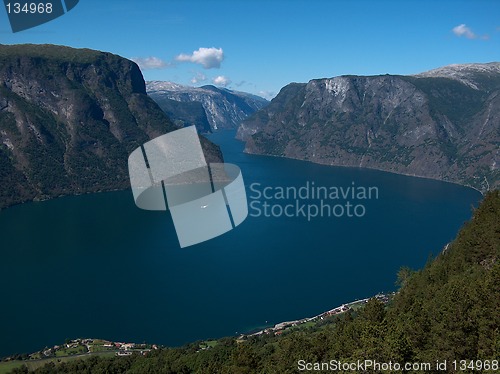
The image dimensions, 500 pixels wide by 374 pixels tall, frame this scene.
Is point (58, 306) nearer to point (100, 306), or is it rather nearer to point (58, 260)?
point (100, 306)

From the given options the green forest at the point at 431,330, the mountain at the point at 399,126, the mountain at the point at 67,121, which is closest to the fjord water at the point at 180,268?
the mountain at the point at 67,121

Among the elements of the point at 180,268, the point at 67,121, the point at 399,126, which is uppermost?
the point at 67,121

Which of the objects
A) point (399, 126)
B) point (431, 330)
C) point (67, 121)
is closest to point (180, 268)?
point (431, 330)

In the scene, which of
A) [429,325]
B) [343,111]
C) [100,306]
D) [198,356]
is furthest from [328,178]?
[429,325]

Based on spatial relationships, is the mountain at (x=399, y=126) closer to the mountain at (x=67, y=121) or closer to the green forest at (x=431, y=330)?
the mountain at (x=67, y=121)

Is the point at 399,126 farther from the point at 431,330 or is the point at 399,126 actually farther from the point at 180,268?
the point at 431,330

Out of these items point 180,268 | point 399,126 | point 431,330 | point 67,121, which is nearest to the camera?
point 431,330
